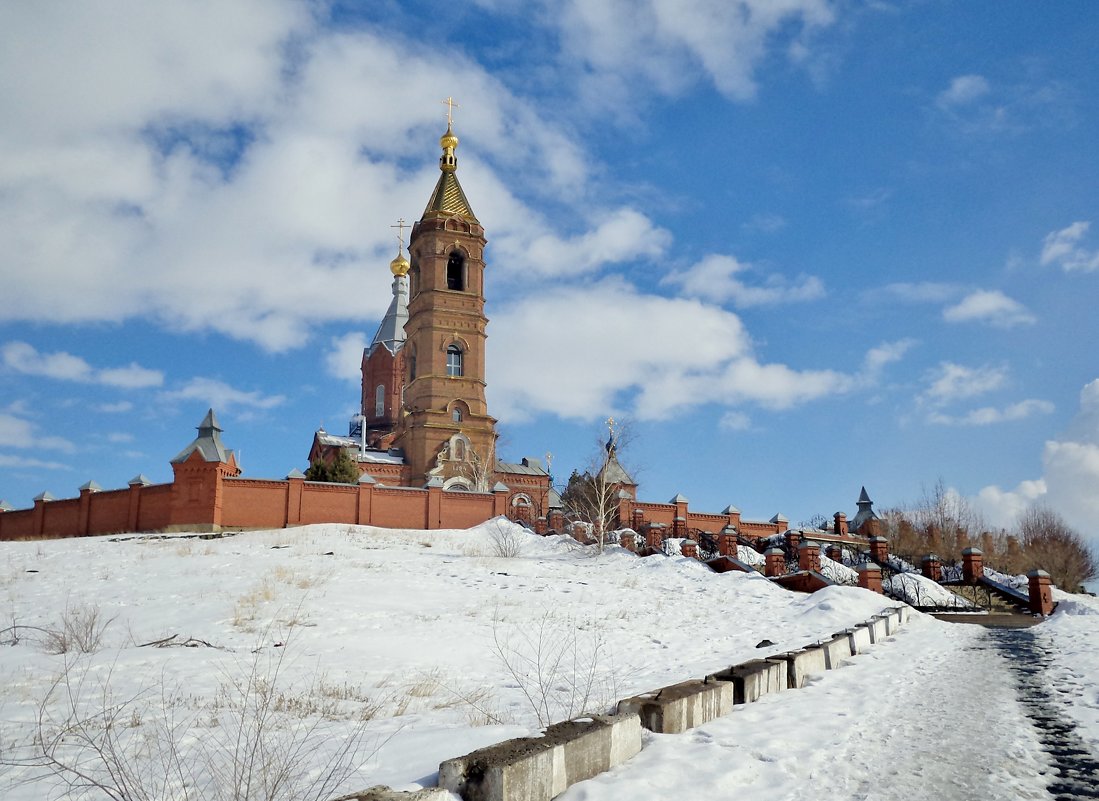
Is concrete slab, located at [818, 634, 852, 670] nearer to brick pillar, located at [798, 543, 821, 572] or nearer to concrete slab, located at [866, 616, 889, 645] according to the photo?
concrete slab, located at [866, 616, 889, 645]

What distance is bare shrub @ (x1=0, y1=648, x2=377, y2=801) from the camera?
378cm

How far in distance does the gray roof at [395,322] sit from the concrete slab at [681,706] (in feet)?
153

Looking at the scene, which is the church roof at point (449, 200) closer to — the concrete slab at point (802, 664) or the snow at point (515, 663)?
the snow at point (515, 663)

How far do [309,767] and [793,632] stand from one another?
8.84m

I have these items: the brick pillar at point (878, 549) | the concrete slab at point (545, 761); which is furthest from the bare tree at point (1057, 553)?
the concrete slab at point (545, 761)

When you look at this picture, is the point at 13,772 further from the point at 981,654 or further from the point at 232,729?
the point at 981,654

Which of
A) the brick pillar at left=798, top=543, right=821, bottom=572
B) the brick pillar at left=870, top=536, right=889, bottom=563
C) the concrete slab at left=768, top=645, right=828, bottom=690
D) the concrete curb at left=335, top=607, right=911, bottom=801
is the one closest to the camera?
the concrete curb at left=335, top=607, right=911, bottom=801

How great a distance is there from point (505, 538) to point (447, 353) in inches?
763

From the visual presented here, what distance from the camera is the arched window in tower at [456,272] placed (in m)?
41.7

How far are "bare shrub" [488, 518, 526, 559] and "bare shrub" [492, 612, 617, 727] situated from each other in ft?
33.0

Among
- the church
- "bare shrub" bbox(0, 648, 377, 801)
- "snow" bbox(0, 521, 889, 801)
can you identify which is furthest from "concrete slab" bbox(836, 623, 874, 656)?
the church

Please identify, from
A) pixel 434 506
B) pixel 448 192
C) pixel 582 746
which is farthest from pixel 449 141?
pixel 582 746

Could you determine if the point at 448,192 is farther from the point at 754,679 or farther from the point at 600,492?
the point at 754,679

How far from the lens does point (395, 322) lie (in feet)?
172
